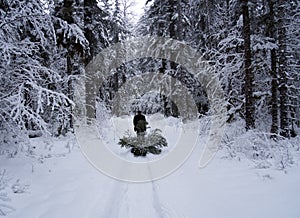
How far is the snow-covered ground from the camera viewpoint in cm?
459

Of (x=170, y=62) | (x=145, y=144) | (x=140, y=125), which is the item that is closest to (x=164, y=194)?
(x=145, y=144)

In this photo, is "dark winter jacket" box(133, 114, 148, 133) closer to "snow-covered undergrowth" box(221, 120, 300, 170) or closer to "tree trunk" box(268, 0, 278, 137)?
"snow-covered undergrowth" box(221, 120, 300, 170)

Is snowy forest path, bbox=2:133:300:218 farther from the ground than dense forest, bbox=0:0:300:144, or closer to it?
closer to it

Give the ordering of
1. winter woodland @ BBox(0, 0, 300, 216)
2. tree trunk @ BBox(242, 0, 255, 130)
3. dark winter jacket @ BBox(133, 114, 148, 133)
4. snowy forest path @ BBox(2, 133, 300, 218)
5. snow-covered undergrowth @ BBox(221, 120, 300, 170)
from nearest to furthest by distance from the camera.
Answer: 1. snowy forest path @ BBox(2, 133, 300, 218)
2. snow-covered undergrowth @ BBox(221, 120, 300, 170)
3. winter woodland @ BBox(0, 0, 300, 216)
4. tree trunk @ BBox(242, 0, 255, 130)
5. dark winter jacket @ BBox(133, 114, 148, 133)

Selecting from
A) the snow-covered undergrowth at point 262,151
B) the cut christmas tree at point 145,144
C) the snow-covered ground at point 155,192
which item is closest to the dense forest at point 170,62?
the snow-covered undergrowth at point 262,151

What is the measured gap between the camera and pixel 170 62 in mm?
23125

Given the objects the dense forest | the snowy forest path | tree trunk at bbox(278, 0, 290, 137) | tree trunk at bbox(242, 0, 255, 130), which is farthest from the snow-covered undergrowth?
tree trunk at bbox(278, 0, 290, 137)

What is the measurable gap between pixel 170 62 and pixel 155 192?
18351 mm

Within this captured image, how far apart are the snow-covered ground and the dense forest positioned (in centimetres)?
143

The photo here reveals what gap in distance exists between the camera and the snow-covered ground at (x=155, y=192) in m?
4.59

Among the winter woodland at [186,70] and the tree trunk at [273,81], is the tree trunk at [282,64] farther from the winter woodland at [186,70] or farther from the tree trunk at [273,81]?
the tree trunk at [273,81]

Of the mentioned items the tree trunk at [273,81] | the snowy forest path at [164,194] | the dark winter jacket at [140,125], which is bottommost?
the snowy forest path at [164,194]

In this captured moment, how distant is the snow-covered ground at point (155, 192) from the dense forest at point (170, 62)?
1429mm

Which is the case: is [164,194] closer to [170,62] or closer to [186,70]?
[186,70]
